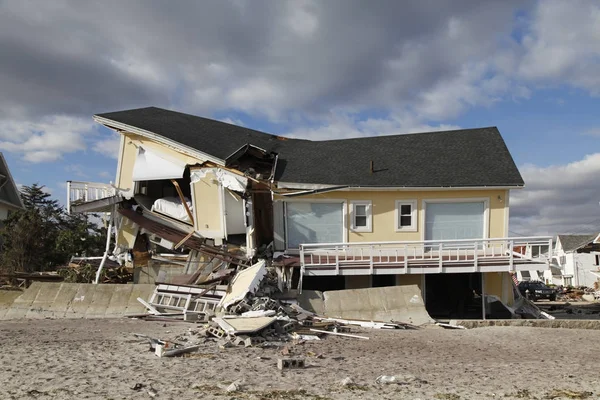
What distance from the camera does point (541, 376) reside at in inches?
377

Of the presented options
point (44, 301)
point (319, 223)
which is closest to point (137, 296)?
point (44, 301)

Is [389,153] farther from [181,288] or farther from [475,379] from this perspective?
[475,379]

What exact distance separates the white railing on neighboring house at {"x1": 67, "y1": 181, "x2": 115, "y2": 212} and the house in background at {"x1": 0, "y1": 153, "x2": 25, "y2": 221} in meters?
13.7

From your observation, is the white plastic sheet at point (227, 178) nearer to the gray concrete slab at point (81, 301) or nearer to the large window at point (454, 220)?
the gray concrete slab at point (81, 301)

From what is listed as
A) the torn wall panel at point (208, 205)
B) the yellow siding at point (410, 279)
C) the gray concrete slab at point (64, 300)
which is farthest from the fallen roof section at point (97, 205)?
the yellow siding at point (410, 279)

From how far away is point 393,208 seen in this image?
19.6 meters

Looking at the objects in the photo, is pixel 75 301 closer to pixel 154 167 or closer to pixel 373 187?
pixel 154 167

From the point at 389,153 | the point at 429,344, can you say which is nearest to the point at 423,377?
the point at 429,344

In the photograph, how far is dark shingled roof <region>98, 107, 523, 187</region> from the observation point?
1948 cm

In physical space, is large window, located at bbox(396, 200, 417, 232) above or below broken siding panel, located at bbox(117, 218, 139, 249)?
above

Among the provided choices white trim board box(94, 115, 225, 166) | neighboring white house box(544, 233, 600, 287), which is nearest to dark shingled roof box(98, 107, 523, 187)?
white trim board box(94, 115, 225, 166)

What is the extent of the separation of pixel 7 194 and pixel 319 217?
2351 centimetres

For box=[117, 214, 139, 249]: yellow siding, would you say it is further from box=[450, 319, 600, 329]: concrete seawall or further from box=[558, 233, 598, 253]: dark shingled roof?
box=[558, 233, 598, 253]: dark shingled roof

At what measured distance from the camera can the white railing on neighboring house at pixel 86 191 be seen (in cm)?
2023
